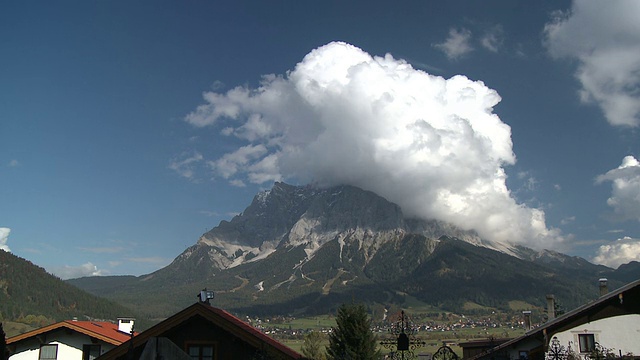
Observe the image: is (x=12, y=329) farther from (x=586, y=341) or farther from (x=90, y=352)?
(x=586, y=341)

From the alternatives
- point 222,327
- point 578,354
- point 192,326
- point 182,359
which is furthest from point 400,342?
point 182,359

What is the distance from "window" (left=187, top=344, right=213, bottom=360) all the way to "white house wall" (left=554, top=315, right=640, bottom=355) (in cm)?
2047

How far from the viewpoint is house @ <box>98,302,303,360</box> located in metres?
26.6

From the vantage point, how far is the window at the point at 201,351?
27.5m

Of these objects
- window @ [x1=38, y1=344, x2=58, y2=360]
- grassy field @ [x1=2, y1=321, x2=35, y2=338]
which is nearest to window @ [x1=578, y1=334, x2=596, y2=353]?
window @ [x1=38, y1=344, x2=58, y2=360]

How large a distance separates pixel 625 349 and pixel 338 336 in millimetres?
17418

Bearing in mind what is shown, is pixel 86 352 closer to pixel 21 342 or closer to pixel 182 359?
pixel 21 342

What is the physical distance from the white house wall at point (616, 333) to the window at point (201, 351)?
67.2ft

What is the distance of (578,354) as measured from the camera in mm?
32000

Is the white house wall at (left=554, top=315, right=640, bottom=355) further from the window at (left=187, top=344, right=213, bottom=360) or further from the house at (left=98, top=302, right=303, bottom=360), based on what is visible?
the window at (left=187, top=344, right=213, bottom=360)

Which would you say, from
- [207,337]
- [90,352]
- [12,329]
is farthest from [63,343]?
[12,329]

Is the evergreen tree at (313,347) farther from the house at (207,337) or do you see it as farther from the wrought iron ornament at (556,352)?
the house at (207,337)

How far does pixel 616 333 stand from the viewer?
31328mm

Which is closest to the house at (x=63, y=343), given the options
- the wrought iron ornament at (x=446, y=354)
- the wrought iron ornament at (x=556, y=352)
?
the wrought iron ornament at (x=446, y=354)
